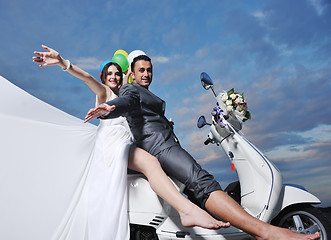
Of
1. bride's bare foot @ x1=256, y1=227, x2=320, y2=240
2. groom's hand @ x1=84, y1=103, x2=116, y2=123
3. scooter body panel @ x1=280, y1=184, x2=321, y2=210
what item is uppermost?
Answer: groom's hand @ x1=84, y1=103, x2=116, y2=123

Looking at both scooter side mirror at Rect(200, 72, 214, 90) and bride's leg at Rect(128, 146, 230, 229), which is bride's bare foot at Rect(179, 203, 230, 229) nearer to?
bride's leg at Rect(128, 146, 230, 229)

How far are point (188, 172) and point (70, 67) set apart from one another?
1.16m

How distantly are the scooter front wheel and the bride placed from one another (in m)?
0.86

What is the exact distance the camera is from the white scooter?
79.0 inches

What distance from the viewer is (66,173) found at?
7.49 ft

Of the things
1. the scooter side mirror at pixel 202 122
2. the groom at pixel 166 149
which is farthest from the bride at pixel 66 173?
the scooter side mirror at pixel 202 122

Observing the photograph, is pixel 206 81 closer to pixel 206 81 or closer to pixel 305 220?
pixel 206 81

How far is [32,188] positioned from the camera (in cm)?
221

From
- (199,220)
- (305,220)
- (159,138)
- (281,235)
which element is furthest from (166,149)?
(305,220)

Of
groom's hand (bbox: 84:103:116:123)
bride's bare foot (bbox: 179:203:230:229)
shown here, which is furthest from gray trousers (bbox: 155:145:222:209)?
groom's hand (bbox: 84:103:116:123)

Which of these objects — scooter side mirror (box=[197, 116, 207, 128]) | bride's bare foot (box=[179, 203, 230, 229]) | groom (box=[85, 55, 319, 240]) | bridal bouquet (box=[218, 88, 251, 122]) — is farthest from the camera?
scooter side mirror (box=[197, 116, 207, 128])

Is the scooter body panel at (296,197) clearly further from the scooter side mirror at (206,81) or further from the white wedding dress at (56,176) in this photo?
the white wedding dress at (56,176)

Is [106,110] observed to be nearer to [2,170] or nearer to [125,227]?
[125,227]

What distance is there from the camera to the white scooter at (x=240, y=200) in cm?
201
